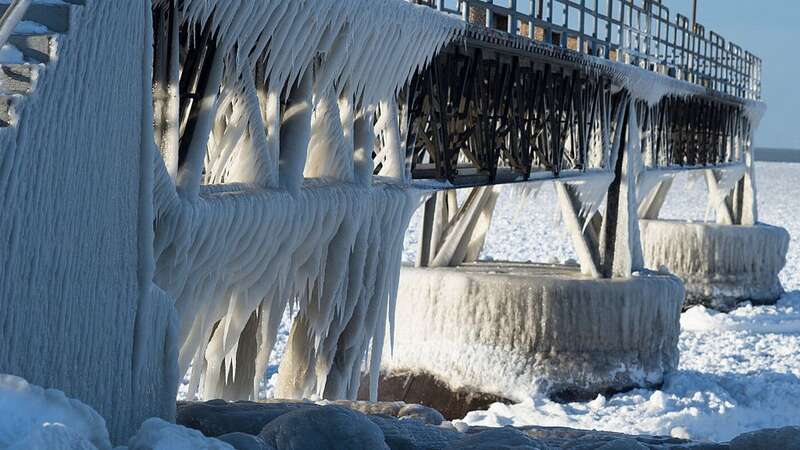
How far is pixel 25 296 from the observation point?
3.74 m

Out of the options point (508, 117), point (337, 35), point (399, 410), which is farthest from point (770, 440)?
point (508, 117)

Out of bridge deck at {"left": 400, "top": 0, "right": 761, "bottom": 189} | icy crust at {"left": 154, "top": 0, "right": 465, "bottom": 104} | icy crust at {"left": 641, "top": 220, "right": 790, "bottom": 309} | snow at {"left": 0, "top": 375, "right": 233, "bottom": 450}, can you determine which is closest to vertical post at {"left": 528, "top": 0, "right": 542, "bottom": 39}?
bridge deck at {"left": 400, "top": 0, "right": 761, "bottom": 189}

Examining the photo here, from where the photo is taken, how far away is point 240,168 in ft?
22.2

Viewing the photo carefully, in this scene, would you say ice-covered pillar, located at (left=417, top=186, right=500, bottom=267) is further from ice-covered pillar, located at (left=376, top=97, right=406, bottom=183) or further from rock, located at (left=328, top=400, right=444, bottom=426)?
rock, located at (left=328, top=400, right=444, bottom=426)

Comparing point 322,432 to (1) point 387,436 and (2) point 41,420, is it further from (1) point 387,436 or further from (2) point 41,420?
(2) point 41,420

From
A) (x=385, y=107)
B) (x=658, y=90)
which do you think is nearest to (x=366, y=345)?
(x=385, y=107)

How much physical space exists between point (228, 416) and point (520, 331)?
1007cm

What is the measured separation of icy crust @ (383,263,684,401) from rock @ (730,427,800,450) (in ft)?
31.7

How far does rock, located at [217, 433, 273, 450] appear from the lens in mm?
4234

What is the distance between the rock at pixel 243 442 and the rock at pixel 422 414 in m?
2.25

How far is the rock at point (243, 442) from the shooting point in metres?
4.23

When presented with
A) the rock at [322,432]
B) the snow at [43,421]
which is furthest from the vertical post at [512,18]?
the snow at [43,421]

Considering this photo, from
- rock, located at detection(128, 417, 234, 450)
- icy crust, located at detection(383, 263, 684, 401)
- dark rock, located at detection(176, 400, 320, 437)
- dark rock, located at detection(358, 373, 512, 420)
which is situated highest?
rock, located at detection(128, 417, 234, 450)

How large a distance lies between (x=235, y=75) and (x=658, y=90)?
485 inches
